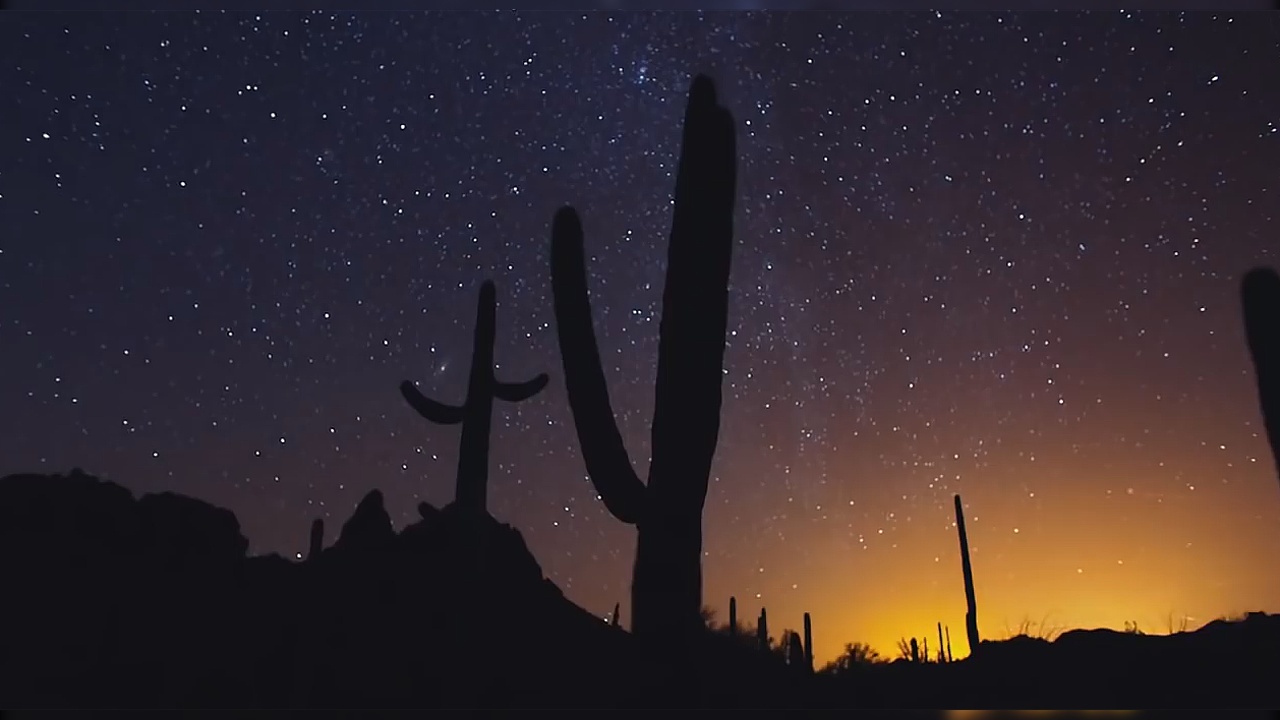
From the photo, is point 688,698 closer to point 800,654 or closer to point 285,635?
point 285,635

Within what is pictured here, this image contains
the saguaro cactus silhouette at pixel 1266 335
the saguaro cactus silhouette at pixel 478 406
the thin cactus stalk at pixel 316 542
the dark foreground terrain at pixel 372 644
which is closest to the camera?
the dark foreground terrain at pixel 372 644

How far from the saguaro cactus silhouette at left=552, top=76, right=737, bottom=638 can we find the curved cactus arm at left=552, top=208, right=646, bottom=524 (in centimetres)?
1

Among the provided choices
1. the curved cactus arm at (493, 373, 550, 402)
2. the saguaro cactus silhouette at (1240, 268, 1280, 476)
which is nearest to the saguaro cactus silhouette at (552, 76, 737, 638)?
the curved cactus arm at (493, 373, 550, 402)

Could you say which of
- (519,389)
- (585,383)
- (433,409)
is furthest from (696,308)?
(433,409)

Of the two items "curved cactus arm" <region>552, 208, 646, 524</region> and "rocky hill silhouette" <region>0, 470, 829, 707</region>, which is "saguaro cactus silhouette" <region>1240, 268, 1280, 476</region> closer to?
"rocky hill silhouette" <region>0, 470, 829, 707</region>

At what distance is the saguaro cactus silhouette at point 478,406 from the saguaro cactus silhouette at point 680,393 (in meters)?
1.71

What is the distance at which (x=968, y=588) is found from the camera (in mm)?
16125

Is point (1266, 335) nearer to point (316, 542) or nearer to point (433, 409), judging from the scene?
point (433, 409)

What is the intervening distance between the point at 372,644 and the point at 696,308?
6.56 meters

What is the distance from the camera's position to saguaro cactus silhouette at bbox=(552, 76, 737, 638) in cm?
784

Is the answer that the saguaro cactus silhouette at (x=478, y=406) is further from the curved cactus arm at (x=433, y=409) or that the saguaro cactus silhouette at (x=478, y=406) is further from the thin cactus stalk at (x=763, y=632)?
the thin cactus stalk at (x=763, y=632)

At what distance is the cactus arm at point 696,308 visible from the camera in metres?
8.20

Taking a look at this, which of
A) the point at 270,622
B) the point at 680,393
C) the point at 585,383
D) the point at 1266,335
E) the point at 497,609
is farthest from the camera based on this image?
the point at 497,609

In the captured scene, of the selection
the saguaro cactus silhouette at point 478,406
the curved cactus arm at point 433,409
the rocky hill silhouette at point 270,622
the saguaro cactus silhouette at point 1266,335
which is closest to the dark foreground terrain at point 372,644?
the rocky hill silhouette at point 270,622
